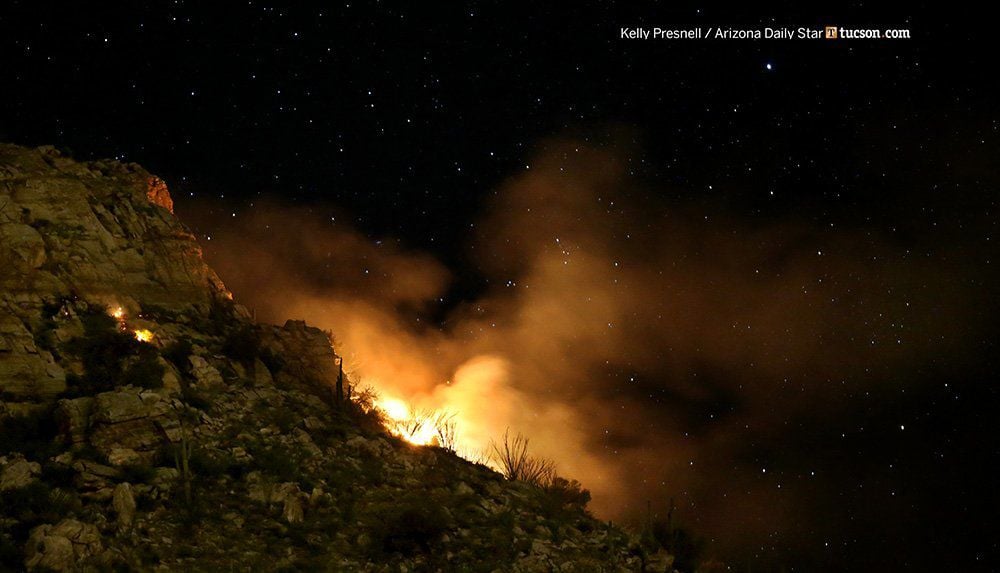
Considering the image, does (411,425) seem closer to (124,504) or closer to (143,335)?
(143,335)

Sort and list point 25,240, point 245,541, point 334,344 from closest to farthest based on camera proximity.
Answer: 1. point 245,541
2. point 25,240
3. point 334,344

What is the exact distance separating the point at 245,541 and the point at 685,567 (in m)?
9.94

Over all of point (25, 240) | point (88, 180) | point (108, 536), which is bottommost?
point (108, 536)

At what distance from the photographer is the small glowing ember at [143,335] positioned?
14227 millimetres

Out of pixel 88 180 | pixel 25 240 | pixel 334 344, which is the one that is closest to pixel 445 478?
pixel 334 344

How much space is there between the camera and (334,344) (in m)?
21.5

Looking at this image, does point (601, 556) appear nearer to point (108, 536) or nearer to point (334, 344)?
point (108, 536)

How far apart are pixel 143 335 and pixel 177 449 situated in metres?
4.53

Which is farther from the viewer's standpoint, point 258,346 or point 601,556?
point 258,346

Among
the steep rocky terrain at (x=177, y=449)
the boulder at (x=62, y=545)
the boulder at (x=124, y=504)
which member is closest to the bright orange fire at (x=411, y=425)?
the steep rocky terrain at (x=177, y=449)

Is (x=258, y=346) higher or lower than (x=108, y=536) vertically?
higher

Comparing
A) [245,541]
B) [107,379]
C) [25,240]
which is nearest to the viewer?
[245,541]

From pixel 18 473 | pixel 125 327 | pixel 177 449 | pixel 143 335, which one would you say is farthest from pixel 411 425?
pixel 18 473

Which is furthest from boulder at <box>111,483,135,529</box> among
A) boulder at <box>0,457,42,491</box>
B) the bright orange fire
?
the bright orange fire
